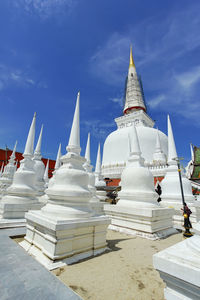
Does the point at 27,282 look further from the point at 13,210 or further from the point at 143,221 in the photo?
the point at 13,210

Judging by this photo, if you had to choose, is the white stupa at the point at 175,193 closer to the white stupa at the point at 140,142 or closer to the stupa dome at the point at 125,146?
the white stupa at the point at 140,142

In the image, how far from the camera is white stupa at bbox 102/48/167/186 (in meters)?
23.0

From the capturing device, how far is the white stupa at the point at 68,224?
3.29 metres

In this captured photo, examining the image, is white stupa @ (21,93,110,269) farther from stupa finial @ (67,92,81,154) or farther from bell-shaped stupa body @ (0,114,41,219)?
bell-shaped stupa body @ (0,114,41,219)

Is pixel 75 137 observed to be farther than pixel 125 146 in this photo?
No

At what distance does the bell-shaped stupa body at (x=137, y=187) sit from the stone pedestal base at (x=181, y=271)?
181 inches

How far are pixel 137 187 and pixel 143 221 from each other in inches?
56.4

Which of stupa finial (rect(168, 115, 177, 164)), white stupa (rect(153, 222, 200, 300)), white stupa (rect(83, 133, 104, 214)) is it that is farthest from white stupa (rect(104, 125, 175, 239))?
white stupa (rect(153, 222, 200, 300))

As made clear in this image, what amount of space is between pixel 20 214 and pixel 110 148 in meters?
24.1

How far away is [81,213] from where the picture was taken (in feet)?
13.0

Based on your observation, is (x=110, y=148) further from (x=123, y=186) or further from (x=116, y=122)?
(x=123, y=186)

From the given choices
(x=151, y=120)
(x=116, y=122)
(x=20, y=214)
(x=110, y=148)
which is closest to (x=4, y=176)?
(x=20, y=214)

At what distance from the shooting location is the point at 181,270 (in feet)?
5.20

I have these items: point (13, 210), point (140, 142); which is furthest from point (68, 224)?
point (140, 142)
